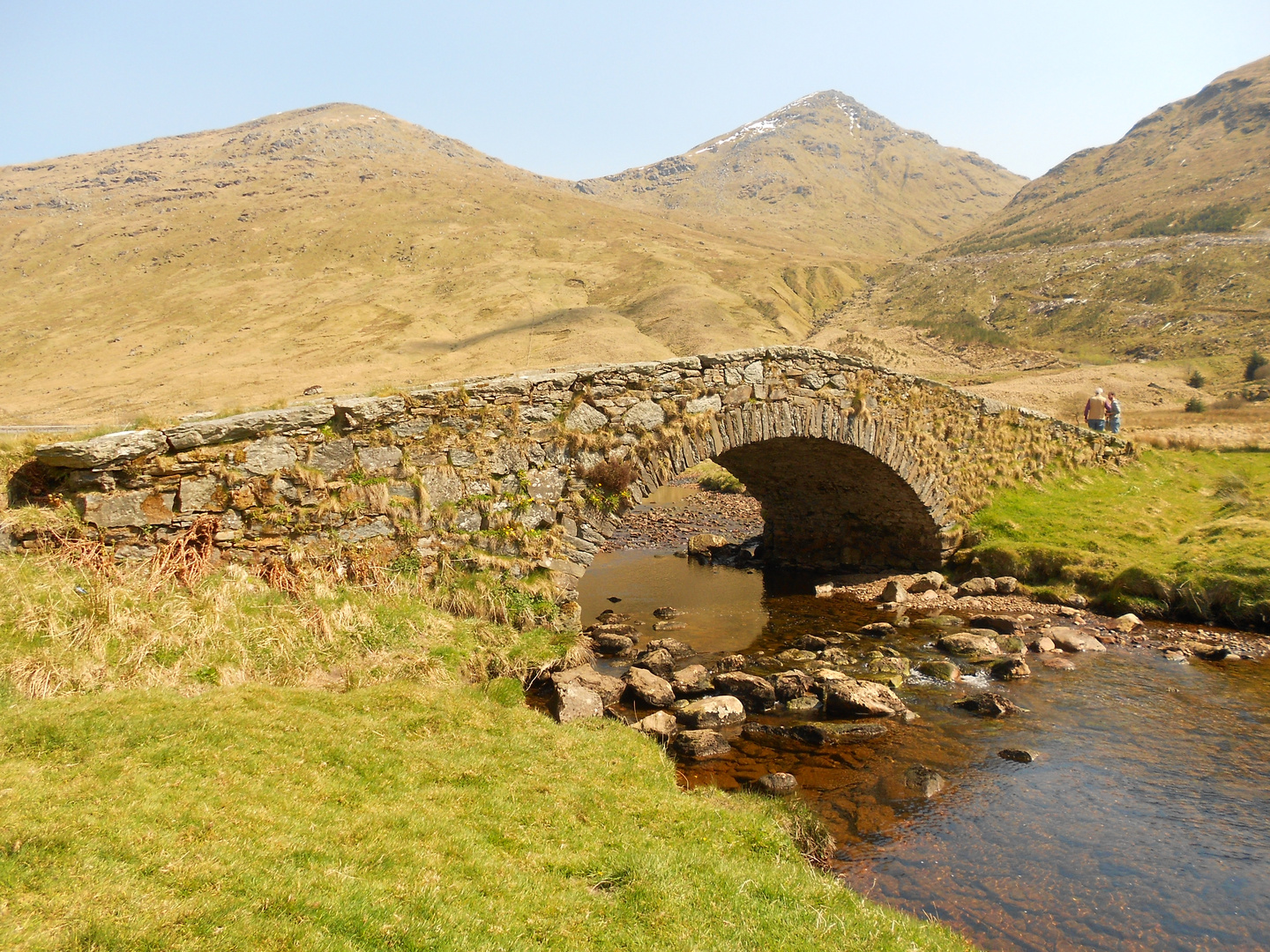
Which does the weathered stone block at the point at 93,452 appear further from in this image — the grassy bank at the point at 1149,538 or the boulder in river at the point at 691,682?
the grassy bank at the point at 1149,538

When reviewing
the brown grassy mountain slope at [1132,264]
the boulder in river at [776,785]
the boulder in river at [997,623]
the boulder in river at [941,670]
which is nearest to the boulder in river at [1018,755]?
the boulder in river at [941,670]

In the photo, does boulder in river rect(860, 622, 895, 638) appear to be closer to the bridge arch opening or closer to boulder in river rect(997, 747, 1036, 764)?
the bridge arch opening

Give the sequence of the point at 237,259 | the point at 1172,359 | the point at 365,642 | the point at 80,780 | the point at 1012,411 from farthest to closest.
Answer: the point at 237,259 → the point at 1172,359 → the point at 1012,411 → the point at 365,642 → the point at 80,780

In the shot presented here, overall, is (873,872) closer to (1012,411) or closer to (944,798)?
(944,798)

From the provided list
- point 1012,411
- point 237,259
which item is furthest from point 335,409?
point 237,259

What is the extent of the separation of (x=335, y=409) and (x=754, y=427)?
7348mm

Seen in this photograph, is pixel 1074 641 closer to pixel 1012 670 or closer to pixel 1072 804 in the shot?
pixel 1012 670

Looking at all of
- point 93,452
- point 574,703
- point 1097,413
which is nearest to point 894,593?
point 574,703

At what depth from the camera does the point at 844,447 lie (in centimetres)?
1584

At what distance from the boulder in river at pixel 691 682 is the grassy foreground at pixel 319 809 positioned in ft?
7.79

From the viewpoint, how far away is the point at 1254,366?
125 ft

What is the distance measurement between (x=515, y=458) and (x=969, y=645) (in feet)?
27.7

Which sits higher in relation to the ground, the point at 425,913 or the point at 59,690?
the point at 59,690

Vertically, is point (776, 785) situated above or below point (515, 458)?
below
